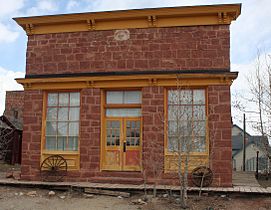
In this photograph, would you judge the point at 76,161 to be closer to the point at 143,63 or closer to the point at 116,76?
the point at 116,76

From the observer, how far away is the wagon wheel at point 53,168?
39.5ft

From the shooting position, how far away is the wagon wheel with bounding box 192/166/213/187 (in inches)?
431

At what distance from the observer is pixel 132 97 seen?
40.2 ft

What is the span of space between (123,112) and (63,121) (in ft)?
6.91

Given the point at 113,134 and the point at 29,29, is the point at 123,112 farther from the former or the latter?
the point at 29,29

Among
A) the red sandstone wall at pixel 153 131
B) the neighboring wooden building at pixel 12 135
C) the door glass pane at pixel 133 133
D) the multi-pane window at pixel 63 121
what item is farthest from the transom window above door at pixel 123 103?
the neighboring wooden building at pixel 12 135

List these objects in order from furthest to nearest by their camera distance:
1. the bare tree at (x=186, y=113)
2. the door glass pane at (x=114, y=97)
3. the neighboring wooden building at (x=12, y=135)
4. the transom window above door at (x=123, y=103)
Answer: the neighboring wooden building at (x=12, y=135) < the door glass pane at (x=114, y=97) < the transom window above door at (x=123, y=103) < the bare tree at (x=186, y=113)

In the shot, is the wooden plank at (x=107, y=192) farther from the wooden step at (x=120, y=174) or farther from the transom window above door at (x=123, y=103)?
the transom window above door at (x=123, y=103)

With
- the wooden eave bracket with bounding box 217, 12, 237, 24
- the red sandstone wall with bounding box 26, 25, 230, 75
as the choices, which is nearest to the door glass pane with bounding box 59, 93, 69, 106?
the red sandstone wall with bounding box 26, 25, 230, 75

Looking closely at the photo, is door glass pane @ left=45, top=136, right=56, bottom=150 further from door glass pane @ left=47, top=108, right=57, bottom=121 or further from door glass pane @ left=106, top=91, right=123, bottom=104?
door glass pane @ left=106, top=91, right=123, bottom=104

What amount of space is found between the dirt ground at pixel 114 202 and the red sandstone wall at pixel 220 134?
958 mm

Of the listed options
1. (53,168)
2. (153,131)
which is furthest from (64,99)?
(153,131)

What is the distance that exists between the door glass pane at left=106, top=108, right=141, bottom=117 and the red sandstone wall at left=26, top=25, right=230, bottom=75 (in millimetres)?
1378

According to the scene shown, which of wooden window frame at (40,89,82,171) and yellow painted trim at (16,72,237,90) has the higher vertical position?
yellow painted trim at (16,72,237,90)
